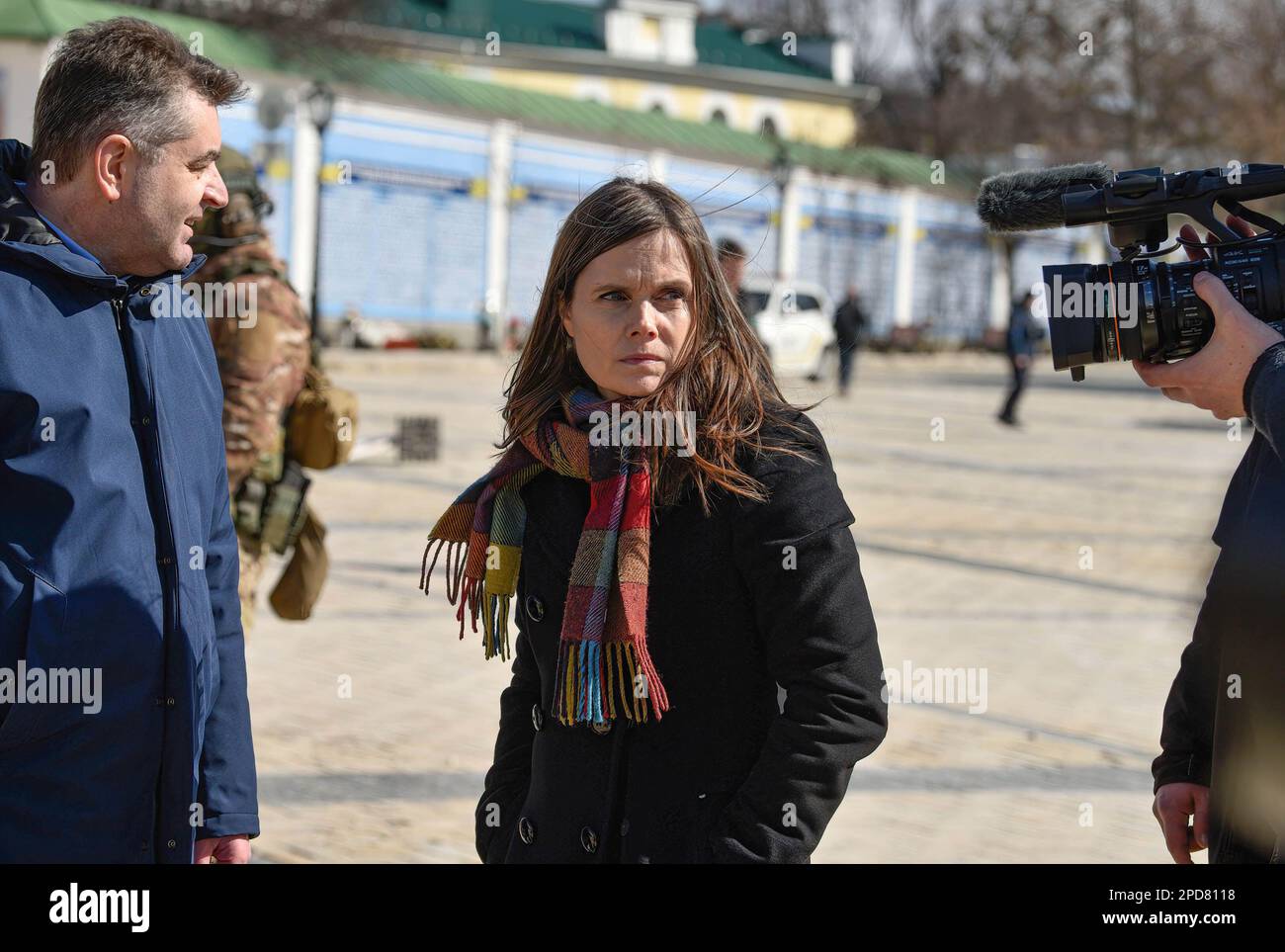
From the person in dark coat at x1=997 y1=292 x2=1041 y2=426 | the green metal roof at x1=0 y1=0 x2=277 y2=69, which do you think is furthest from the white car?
the green metal roof at x1=0 y1=0 x2=277 y2=69

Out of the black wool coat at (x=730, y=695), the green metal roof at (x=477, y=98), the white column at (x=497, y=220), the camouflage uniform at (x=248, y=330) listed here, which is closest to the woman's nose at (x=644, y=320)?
the black wool coat at (x=730, y=695)

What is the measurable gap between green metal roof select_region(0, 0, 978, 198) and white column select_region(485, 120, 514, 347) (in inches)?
24.9

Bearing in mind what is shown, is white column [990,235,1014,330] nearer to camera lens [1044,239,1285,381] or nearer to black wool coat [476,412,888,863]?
camera lens [1044,239,1285,381]

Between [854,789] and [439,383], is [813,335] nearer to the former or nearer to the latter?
[439,383]

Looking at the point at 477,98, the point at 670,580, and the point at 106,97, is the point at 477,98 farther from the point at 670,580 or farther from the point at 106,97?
the point at 670,580

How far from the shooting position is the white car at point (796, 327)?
1209 inches

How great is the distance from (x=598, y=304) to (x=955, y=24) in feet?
230

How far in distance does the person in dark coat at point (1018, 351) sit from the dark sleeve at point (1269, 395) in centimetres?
2017

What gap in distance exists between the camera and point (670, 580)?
262 centimetres

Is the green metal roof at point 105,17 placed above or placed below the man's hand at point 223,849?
→ above

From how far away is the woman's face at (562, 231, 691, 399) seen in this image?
8.71 ft

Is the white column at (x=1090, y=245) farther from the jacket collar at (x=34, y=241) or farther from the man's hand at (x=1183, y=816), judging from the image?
the jacket collar at (x=34, y=241)
